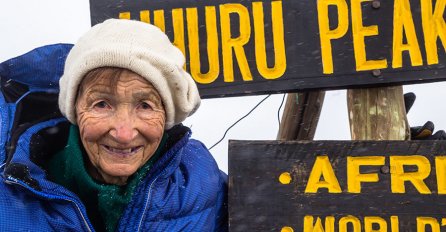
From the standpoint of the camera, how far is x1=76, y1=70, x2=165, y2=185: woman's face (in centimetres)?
168

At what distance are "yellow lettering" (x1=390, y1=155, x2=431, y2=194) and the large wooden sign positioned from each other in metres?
0.31

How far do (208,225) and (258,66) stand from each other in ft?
2.01

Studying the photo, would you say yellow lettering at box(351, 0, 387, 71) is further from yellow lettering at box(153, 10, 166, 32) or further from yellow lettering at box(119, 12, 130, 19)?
yellow lettering at box(119, 12, 130, 19)

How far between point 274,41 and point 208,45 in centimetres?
24

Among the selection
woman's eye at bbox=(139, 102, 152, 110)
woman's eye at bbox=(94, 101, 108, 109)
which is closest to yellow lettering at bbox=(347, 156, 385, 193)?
woman's eye at bbox=(139, 102, 152, 110)

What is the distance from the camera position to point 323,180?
77.4 inches

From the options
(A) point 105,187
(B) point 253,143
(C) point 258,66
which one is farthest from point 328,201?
(A) point 105,187

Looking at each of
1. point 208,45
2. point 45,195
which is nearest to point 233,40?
point 208,45

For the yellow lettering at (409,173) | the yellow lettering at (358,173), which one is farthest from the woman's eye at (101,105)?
the yellow lettering at (409,173)

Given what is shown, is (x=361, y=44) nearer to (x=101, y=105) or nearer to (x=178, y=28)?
(x=178, y=28)

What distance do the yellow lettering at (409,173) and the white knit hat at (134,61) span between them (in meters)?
0.70

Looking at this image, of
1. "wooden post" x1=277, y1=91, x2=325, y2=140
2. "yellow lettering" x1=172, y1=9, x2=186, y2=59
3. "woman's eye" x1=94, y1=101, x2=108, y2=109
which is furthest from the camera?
"wooden post" x1=277, y1=91, x2=325, y2=140

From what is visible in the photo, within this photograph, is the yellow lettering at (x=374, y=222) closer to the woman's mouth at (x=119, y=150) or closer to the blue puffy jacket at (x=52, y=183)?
the blue puffy jacket at (x=52, y=183)

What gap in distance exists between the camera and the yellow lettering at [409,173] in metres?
1.94
